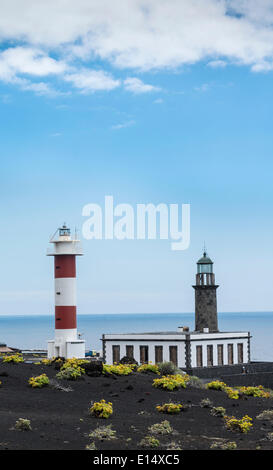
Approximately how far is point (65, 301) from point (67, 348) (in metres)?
3.62

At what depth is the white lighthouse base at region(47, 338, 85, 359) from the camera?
56188 millimetres

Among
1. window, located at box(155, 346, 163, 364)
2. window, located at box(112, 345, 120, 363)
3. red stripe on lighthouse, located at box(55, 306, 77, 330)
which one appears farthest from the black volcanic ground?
window, located at box(112, 345, 120, 363)

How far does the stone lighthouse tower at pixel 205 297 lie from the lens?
6862cm

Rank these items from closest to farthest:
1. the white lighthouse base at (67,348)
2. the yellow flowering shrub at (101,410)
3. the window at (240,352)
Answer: the yellow flowering shrub at (101,410) → the white lighthouse base at (67,348) → the window at (240,352)

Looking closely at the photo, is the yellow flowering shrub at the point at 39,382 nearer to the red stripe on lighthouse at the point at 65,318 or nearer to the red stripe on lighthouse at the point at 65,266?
the red stripe on lighthouse at the point at 65,318

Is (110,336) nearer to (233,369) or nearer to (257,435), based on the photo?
(233,369)

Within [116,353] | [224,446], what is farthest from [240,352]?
[224,446]

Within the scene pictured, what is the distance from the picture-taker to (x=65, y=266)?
5672 cm

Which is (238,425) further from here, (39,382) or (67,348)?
(67,348)

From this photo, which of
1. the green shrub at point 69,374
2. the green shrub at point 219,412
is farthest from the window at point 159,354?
the green shrub at point 219,412
